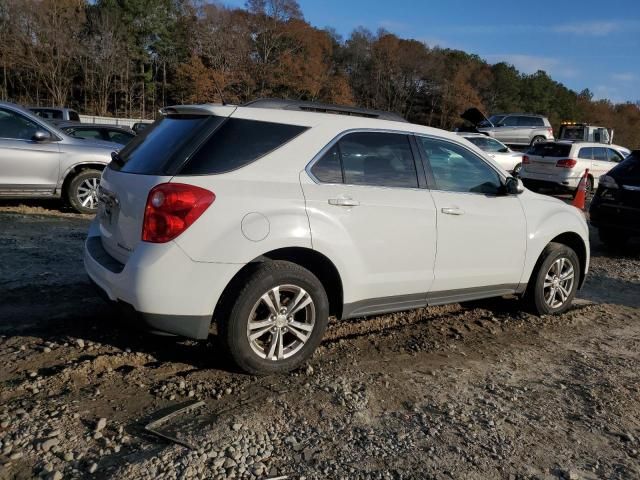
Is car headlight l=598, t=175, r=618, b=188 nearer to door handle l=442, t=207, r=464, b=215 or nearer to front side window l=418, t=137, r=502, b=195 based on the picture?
front side window l=418, t=137, r=502, b=195

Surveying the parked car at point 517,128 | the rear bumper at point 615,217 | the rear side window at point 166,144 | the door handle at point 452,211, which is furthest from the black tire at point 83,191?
the parked car at point 517,128

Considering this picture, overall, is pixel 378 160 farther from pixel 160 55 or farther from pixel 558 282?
pixel 160 55

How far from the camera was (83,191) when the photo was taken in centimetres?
874

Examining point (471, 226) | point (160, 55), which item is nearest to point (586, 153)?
point (471, 226)

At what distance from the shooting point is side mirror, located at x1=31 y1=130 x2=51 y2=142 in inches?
318

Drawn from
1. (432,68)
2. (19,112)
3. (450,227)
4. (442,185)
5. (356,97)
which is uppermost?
(432,68)

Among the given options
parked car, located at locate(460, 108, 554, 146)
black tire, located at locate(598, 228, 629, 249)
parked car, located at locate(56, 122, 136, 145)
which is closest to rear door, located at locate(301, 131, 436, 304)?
black tire, located at locate(598, 228, 629, 249)

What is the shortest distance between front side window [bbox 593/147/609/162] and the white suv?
1364 centimetres

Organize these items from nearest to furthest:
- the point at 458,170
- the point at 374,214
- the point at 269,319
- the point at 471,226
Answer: the point at 269,319 < the point at 374,214 < the point at 471,226 < the point at 458,170

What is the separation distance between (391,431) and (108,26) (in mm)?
52838

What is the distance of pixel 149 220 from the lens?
10.5ft

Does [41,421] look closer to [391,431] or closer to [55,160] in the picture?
[391,431]

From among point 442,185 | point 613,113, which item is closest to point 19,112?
point 442,185

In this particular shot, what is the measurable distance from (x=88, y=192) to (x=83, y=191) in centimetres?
7
